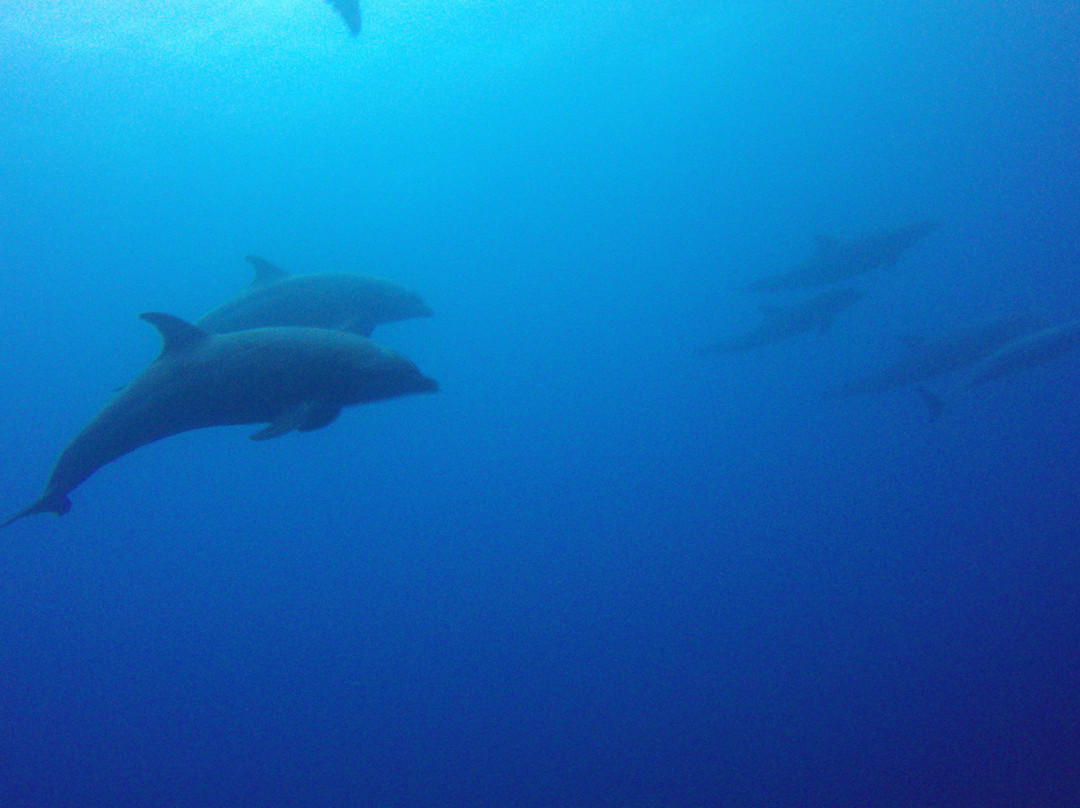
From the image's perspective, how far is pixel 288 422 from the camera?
3498mm

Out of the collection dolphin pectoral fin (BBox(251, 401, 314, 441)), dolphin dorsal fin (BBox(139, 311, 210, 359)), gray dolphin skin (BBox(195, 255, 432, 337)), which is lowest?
dolphin pectoral fin (BBox(251, 401, 314, 441))

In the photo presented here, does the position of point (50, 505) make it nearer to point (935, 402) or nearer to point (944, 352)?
point (935, 402)

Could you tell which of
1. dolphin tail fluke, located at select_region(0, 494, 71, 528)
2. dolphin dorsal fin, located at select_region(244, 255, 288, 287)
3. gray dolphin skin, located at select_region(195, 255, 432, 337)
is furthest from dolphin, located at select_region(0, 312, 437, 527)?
dolphin dorsal fin, located at select_region(244, 255, 288, 287)

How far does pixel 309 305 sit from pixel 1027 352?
904 cm

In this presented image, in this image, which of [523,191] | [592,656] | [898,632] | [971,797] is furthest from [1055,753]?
[523,191]

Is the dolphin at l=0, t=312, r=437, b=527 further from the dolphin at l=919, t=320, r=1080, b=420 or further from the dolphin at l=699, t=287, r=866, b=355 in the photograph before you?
the dolphin at l=699, t=287, r=866, b=355

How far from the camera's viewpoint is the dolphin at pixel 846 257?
39.0 ft

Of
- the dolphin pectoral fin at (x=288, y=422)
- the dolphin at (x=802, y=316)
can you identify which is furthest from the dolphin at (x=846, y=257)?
the dolphin pectoral fin at (x=288, y=422)

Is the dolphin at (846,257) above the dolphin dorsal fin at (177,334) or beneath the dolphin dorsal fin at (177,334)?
above

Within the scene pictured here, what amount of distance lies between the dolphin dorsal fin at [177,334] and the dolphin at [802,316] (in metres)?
10.3

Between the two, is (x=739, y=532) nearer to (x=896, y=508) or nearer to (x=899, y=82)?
(x=896, y=508)

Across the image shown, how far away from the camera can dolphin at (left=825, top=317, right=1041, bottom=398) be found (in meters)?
11.0

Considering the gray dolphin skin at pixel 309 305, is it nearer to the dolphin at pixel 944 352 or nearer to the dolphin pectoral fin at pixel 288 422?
the dolphin pectoral fin at pixel 288 422

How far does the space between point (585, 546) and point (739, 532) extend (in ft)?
17.2
